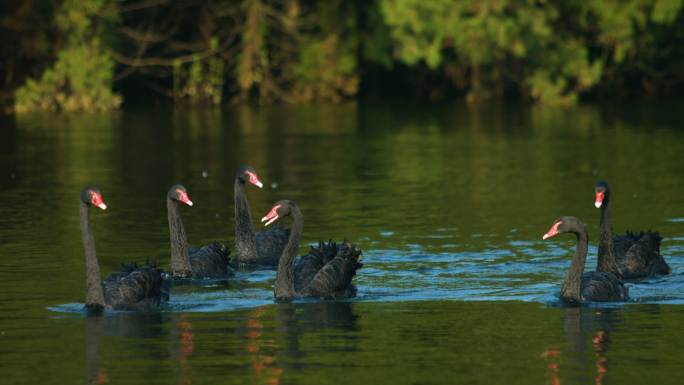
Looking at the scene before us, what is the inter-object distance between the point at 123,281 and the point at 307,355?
3.15 meters

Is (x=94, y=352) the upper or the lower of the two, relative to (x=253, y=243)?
lower

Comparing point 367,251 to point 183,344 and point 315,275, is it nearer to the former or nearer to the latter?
point 315,275

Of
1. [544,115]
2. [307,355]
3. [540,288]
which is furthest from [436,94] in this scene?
[307,355]

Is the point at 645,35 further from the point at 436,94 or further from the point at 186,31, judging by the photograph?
the point at 186,31

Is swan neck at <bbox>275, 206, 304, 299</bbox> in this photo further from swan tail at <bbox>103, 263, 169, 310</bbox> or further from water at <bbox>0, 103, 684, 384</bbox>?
swan tail at <bbox>103, 263, 169, 310</bbox>

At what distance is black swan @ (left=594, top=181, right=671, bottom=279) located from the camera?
19609mm

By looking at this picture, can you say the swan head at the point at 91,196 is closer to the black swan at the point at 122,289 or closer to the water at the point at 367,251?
the black swan at the point at 122,289

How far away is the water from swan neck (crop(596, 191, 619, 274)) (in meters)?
0.50

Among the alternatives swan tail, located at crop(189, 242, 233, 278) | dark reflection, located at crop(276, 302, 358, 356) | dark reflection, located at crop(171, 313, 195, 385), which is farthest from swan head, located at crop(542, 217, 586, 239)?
swan tail, located at crop(189, 242, 233, 278)

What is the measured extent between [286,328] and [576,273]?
10.1ft

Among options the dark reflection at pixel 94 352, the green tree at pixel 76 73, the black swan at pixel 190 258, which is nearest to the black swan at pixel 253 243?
the black swan at pixel 190 258

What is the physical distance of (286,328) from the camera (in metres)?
16.3

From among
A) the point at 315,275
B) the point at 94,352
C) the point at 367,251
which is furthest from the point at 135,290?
the point at 367,251

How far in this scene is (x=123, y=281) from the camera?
17375mm
